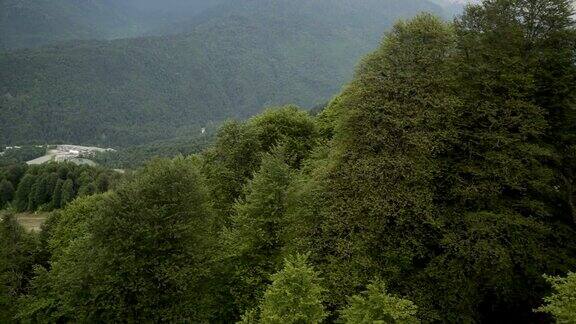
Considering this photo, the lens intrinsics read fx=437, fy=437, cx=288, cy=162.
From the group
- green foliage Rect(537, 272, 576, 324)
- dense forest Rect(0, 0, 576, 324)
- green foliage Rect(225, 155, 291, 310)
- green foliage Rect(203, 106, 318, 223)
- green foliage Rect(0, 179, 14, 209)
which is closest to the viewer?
green foliage Rect(537, 272, 576, 324)

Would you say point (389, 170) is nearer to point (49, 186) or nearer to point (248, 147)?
point (248, 147)

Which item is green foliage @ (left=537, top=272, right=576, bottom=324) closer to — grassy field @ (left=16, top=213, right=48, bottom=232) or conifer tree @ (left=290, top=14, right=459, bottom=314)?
Result: conifer tree @ (left=290, top=14, right=459, bottom=314)

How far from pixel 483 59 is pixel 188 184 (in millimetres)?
21234

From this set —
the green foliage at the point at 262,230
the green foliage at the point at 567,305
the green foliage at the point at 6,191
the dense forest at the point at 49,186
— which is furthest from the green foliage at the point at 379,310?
the green foliage at the point at 6,191

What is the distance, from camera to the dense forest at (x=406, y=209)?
24.6 m

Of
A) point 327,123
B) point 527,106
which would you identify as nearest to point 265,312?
point 527,106

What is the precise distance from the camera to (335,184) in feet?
88.6

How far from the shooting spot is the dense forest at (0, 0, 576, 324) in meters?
24.6

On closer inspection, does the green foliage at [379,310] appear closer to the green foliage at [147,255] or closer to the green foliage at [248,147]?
the green foliage at [147,255]

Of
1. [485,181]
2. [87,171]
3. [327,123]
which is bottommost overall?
[87,171]

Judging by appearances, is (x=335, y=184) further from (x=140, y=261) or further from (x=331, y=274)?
(x=140, y=261)

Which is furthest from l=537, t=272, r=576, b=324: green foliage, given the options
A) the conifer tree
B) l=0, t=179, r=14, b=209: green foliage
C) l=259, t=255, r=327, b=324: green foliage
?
l=0, t=179, r=14, b=209: green foliage

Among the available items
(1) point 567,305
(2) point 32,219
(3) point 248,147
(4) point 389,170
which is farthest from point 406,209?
(2) point 32,219

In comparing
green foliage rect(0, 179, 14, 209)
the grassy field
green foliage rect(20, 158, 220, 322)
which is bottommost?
the grassy field
